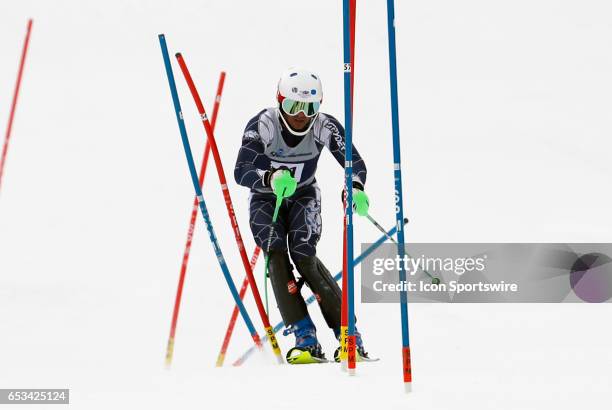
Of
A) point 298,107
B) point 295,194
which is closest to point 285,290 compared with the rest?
point 295,194

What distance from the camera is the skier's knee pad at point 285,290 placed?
16.8ft

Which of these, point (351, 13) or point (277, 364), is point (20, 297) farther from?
point (351, 13)

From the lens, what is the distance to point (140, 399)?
12.9 ft

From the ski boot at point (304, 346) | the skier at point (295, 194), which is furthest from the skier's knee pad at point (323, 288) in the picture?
the ski boot at point (304, 346)

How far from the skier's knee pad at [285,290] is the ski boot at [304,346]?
0.14ft

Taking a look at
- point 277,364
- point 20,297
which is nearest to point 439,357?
point 277,364

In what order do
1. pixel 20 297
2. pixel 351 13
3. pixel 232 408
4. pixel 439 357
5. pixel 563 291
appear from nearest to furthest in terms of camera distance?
pixel 232 408 < pixel 351 13 < pixel 439 357 < pixel 563 291 < pixel 20 297

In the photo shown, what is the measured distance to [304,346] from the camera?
199 inches

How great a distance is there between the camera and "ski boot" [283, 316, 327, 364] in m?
5.00

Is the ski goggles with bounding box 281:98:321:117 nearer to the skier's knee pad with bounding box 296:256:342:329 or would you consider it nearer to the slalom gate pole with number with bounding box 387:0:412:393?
the skier's knee pad with bounding box 296:256:342:329

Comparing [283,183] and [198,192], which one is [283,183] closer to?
[283,183]

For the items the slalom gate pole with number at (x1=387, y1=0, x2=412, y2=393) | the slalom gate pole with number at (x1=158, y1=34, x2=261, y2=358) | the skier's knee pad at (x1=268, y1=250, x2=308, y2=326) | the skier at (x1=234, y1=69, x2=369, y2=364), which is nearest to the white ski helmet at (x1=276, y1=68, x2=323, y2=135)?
the skier at (x1=234, y1=69, x2=369, y2=364)

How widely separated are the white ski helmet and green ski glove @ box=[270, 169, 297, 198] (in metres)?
0.40

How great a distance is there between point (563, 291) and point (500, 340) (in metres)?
1.88
